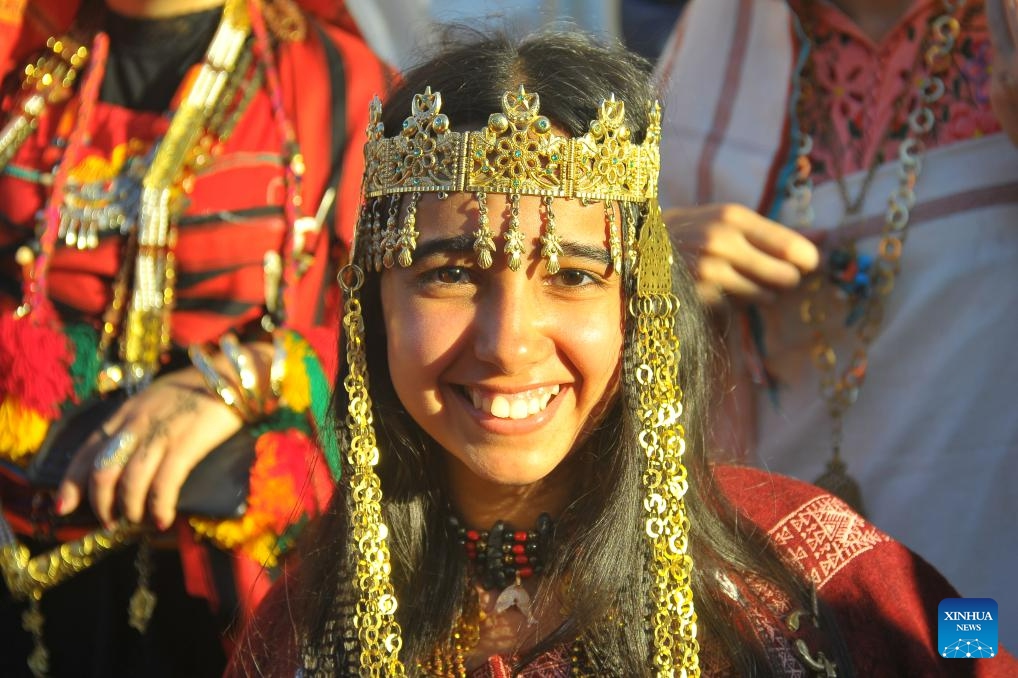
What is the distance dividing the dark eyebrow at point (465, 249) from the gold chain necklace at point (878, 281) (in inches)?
36.8

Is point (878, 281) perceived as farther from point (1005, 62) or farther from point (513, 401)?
point (513, 401)

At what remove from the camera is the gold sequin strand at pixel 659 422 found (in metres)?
1.93

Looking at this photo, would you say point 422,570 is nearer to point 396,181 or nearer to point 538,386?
point 538,386

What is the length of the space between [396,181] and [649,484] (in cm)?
65

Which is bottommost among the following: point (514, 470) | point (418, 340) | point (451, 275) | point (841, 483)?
point (841, 483)

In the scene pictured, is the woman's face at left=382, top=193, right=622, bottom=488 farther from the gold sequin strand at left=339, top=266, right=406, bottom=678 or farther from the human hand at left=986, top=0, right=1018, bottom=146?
the human hand at left=986, top=0, right=1018, bottom=146

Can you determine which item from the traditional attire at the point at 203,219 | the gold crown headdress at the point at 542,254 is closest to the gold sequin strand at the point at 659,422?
the gold crown headdress at the point at 542,254

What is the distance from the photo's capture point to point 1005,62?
2.32 meters

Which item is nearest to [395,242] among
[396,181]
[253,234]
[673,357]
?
[396,181]

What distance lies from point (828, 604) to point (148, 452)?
1.37m

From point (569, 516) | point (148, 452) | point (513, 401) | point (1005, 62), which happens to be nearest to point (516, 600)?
point (569, 516)

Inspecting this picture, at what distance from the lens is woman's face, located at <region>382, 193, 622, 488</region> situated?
72.6 inches

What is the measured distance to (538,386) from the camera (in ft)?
6.17

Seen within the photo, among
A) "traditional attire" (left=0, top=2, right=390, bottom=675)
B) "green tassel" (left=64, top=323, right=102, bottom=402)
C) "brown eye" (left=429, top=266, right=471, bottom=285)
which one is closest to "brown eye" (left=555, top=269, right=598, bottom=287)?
"brown eye" (left=429, top=266, right=471, bottom=285)
